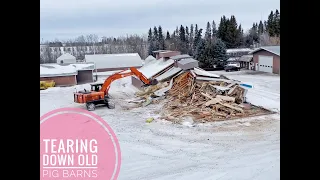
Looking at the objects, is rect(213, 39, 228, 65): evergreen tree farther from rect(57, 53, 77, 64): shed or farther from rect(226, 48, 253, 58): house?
rect(57, 53, 77, 64): shed

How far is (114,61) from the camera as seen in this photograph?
135cm

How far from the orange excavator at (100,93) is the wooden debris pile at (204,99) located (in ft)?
0.48

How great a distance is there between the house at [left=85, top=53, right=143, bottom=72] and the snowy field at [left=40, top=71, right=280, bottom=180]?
7 centimetres

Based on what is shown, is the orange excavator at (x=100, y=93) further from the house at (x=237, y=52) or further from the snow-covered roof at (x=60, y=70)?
the house at (x=237, y=52)

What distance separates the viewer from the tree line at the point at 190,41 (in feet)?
4.18

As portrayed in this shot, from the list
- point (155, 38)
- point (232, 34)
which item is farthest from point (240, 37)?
point (155, 38)

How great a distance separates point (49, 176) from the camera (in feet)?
2.72

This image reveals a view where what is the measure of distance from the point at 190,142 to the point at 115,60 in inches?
17.8

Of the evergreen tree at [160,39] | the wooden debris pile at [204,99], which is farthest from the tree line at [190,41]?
the wooden debris pile at [204,99]

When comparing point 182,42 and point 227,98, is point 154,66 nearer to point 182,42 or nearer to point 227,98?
point 182,42

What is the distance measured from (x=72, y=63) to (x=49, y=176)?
0.52 meters

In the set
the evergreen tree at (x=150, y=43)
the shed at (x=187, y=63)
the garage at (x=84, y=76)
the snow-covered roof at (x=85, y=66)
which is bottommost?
the garage at (x=84, y=76)
